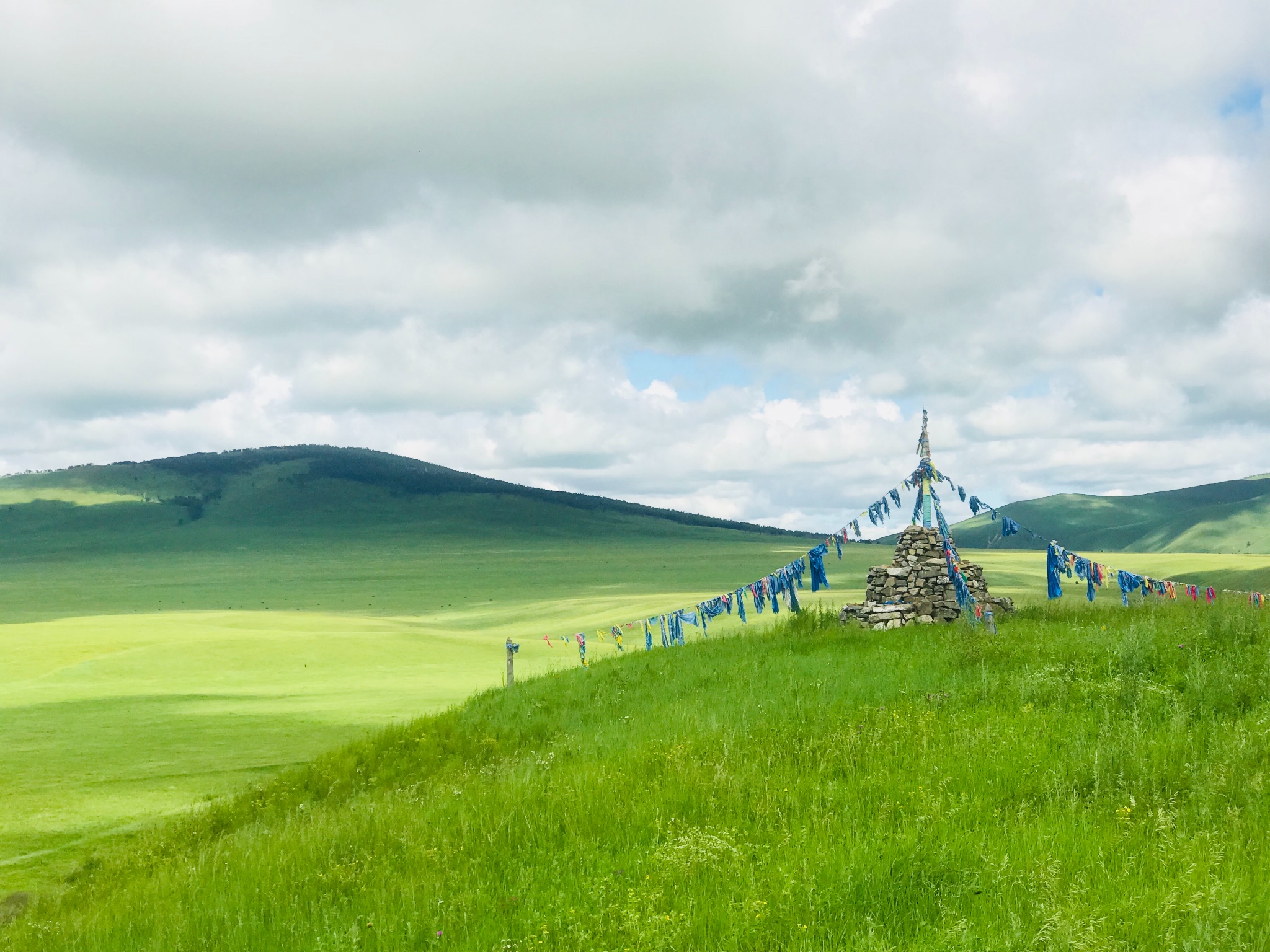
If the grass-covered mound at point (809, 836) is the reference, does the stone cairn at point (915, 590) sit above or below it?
above

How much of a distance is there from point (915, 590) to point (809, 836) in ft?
59.5

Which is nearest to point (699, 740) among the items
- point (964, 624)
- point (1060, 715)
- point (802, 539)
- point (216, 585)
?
point (1060, 715)

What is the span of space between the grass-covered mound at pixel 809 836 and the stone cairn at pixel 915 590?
9.04 metres

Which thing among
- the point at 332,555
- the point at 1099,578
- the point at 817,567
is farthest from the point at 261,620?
the point at 332,555

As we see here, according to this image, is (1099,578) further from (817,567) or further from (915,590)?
(817,567)

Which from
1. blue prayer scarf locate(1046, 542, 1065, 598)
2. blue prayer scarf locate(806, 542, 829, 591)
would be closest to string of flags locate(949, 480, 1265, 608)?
blue prayer scarf locate(1046, 542, 1065, 598)

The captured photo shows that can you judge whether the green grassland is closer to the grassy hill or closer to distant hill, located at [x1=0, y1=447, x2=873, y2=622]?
the grassy hill

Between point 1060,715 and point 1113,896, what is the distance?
5.18 meters

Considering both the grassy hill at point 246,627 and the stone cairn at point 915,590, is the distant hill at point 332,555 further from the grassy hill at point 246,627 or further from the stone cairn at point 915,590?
the stone cairn at point 915,590

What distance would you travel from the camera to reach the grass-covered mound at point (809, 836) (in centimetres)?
608

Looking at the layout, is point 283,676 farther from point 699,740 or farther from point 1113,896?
point 1113,896

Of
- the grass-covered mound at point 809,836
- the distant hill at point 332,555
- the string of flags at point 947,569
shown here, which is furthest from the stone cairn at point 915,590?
the distant hill at point 332,555

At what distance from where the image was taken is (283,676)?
3300cm

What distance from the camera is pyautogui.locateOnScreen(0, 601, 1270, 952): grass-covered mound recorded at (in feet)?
20.0
